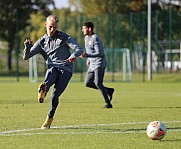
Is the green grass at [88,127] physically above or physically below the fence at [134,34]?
below

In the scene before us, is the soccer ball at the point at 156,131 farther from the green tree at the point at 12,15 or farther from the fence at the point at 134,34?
the green tree at the point at 12,15

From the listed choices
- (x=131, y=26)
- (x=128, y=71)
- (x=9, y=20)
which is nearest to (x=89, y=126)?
(x=131, y=26)

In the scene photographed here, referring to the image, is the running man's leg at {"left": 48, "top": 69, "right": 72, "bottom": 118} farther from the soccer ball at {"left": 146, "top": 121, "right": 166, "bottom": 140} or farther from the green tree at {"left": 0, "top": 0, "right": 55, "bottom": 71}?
the green tree at {"left": 0, "top": 0, "right": 55, "bottom": 71}

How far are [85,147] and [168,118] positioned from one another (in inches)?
181

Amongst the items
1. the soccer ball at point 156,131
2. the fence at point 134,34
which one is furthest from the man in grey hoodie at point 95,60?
the fence at point 134,34

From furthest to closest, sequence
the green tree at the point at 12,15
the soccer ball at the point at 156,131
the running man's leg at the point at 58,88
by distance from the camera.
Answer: the green tree at the point at 12,15 → the running man's leg at the point at 58,88 → the soccer ball at the point at 156,131

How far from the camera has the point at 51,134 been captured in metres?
10.4

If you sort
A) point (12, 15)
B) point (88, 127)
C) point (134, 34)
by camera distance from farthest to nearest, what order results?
point (12, 15), point (134, 34), point (88, 127)

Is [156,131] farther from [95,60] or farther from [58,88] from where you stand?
[95,60]

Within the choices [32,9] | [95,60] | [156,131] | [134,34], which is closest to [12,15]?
[32,9]

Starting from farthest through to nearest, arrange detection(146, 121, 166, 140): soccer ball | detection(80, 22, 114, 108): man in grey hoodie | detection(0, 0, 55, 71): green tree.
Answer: detection(0, 0, 55, 71): green tree
detection(80, 22, 114, 108): man in grey hoodie
detection(146, 121, 166, 140): soccer ball

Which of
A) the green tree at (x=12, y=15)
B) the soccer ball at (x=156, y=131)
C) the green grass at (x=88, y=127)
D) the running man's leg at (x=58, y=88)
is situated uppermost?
the green tree at (x=12, y=15)

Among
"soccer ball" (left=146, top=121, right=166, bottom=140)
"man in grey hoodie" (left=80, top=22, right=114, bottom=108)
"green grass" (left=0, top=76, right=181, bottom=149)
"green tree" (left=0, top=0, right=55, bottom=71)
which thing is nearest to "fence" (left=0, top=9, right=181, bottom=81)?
"green tree" (left=0, top=0, right=55, bottom=71)

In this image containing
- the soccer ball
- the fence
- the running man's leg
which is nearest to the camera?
the soccer ball
